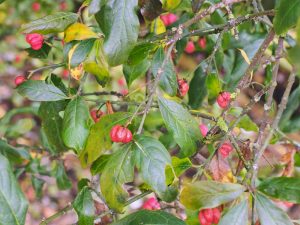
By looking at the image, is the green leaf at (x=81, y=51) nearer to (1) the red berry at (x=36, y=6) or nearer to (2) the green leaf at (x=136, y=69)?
(2) the green leaf at (x=136, y=69)

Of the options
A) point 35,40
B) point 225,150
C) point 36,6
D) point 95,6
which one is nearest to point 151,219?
point 225,150

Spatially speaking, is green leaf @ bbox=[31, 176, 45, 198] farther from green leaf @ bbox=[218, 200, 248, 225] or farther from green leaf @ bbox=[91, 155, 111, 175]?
green leaf @ bbox=[218, 200, 248, 225]

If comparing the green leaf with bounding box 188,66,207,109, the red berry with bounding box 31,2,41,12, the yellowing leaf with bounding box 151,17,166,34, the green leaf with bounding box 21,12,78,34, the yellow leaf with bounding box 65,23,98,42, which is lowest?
the red berry with bounding box 31,2,41,12

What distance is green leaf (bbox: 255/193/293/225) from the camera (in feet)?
2.89

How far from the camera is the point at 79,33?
3.49ft

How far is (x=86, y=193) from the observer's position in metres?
1.17

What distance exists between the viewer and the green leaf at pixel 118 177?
1.02 metres

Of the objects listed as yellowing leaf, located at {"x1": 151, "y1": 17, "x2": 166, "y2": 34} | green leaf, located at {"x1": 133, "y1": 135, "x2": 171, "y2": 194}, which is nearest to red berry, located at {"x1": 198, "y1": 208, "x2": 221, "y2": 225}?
green leaf, located at {"x1": 133, "y1": 135, "x2": 171, "y2": 194}

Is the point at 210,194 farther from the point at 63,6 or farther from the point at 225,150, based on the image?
the point at 63,6

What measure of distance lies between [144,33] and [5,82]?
2523mm

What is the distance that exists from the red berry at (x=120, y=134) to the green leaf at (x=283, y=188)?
0.29 m

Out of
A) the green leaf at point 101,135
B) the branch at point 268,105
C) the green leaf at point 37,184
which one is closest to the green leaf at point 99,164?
the green leaf at point 101,135

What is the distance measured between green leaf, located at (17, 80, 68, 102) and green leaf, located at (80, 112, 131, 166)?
12 centimetres

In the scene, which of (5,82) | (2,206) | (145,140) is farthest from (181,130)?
(5,82)
